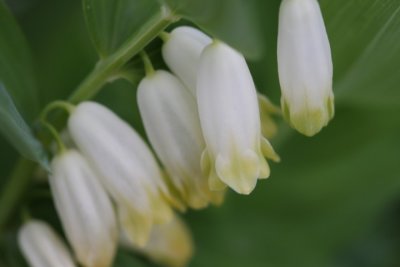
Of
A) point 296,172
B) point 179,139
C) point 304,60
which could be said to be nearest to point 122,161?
point 179,139

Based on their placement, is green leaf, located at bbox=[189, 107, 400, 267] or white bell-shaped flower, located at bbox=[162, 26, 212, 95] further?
green leaf, located at bbox=[189, 107, 400, 267]

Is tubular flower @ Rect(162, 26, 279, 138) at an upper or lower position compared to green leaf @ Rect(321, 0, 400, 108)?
upper

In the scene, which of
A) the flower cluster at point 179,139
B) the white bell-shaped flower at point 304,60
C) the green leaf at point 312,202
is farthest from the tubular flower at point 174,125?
the green leaf at point 312,202

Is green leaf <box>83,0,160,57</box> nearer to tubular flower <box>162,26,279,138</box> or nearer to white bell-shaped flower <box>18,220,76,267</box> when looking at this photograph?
tubular flower <box>162,26,279,138</box>

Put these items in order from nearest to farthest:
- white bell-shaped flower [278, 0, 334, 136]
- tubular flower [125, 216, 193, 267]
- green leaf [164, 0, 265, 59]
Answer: green leaf [164, 0, 265, 59]
white bell-shaped flower [278, 0, 334, 136]
tubular flower [125, 216, 193, 267]

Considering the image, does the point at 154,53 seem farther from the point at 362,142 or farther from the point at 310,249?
the point at 310,249

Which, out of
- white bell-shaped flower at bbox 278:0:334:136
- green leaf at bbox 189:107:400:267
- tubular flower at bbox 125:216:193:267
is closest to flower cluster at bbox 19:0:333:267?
white bell-shaped flower at bbox 278:0:334:136

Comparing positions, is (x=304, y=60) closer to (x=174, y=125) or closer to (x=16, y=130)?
(x=174, y=125)
